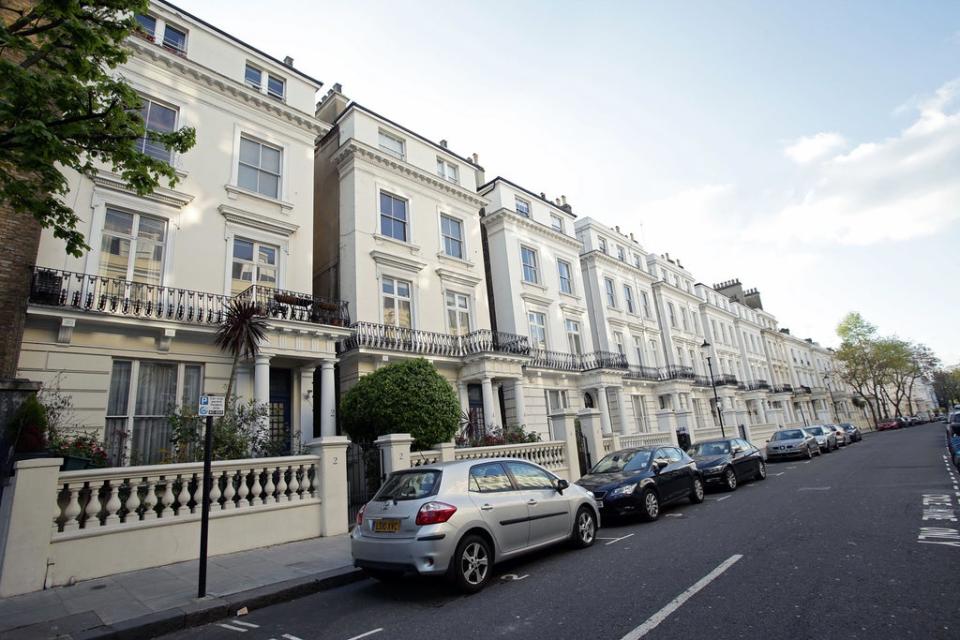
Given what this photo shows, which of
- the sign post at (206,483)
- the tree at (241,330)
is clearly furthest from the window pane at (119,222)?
the sign post at (206,483)

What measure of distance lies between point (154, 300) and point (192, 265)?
158 cm

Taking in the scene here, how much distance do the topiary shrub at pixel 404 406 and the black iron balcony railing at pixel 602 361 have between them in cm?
1367

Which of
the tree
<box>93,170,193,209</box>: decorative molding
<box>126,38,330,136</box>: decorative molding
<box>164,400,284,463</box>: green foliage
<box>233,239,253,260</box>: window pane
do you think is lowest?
<box>164,400,284,463</box>: green foliage

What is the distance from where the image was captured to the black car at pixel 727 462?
1315cm

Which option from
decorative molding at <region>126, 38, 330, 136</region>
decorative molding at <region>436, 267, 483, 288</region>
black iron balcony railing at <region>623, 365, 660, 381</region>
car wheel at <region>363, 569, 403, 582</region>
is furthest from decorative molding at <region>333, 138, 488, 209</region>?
car wheel at <region>363, 569, 403, 582</region>

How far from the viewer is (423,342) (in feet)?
58.2

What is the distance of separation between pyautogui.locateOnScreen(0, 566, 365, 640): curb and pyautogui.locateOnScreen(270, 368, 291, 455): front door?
7.93 m

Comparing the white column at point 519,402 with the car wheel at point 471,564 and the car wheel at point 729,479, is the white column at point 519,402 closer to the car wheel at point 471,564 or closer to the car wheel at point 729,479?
the car wheel at point 729,479

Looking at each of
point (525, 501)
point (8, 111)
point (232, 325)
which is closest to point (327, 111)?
point (232, 325)

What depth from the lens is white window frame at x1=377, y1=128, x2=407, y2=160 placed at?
63.0ft

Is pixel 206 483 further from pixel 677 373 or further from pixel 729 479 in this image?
pixel 677 373

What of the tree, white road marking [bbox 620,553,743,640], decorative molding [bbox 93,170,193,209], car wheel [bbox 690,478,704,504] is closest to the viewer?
white road marking [bbox 620,553,743,640]

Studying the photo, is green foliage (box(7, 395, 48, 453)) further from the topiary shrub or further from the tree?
the topiary shrub

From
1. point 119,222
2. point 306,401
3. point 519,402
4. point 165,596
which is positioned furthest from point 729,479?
point 119,222
